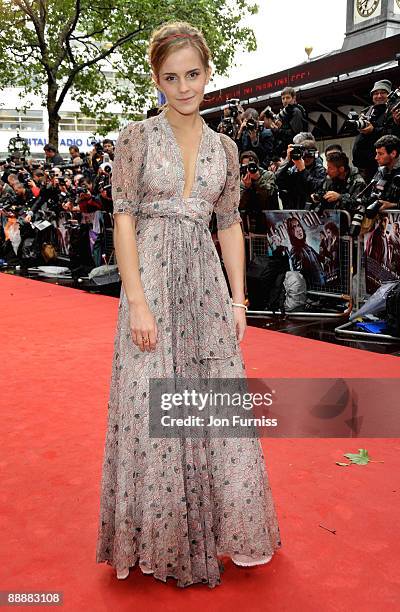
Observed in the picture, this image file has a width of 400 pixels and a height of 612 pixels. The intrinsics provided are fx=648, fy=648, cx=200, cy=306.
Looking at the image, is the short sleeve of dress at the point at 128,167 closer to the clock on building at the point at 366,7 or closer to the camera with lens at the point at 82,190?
the camera with lens at the point at 82,190

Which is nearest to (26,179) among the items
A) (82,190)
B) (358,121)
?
(82,190)

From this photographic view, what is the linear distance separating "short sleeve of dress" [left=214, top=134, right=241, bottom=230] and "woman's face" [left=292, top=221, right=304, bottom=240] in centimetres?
466

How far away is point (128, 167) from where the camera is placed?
1.97m

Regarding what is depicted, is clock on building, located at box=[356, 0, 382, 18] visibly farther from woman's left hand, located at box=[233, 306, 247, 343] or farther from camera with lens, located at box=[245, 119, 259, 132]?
woman's left hand, located at box=[233, 306, 247, 343]

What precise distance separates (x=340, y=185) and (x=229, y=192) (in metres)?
4.65

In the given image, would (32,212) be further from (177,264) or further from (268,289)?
(177,264)

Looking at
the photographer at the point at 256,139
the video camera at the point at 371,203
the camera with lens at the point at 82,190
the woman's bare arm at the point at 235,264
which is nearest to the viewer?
the woman's bare arm at the point at 235,264

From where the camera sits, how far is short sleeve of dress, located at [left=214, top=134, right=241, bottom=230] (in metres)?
2.15

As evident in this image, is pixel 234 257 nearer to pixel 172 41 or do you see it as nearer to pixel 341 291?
pixel 172 41

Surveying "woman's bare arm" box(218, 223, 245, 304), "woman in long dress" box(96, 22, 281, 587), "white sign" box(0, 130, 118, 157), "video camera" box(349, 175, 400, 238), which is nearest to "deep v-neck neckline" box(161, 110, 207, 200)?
"woman in long dress" box(96, 22, 281, 587)

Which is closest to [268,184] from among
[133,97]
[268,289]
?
[268,289]

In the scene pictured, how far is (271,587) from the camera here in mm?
2146

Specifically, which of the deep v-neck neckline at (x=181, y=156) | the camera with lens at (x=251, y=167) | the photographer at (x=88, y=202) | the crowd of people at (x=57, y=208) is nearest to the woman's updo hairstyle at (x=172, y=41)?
the deep v-neck neckline at (x=181, y=156)

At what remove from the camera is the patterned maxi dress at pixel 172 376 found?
2016 mm
